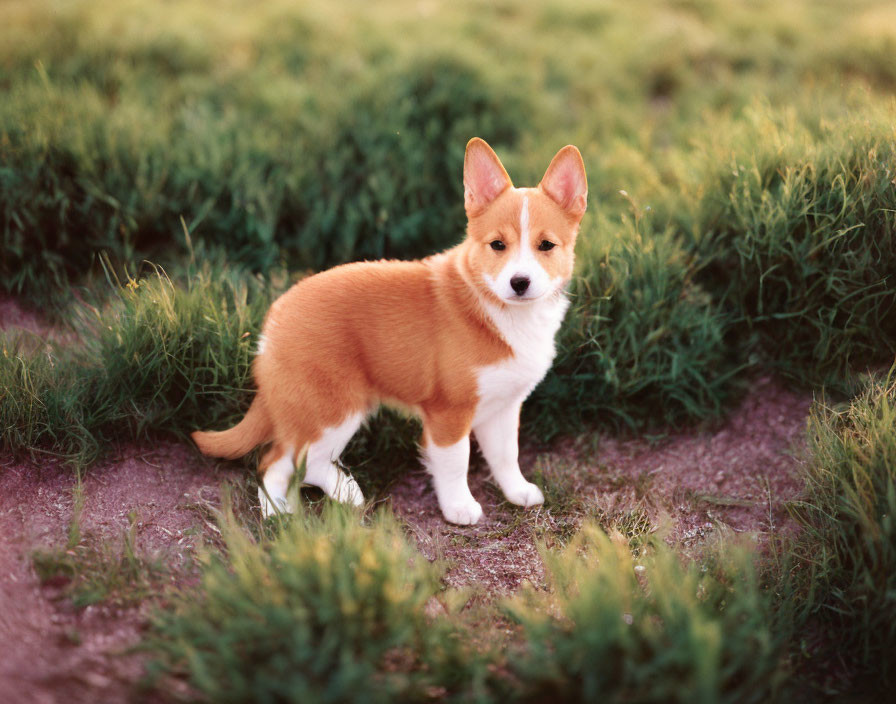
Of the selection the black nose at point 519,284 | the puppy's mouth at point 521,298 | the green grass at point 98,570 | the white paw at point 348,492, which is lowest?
the white paw at point 348,492

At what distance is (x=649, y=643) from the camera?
203 centimetres

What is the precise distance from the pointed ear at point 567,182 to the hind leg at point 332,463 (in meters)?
1.20

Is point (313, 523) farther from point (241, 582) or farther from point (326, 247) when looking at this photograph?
point (326, 247)

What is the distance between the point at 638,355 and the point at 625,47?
4664 mm

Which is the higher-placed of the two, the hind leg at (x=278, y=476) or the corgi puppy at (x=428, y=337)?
the corgi puppy at (x=428, y=337)

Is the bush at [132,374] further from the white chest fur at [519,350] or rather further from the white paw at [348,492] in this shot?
the white chest fur at [519,350]

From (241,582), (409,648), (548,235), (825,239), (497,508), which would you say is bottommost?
(497,508)

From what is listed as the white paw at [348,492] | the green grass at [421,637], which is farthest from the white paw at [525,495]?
the green grass at [421,637]

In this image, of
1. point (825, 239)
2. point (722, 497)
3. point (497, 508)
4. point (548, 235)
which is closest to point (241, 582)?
point (497, 508)

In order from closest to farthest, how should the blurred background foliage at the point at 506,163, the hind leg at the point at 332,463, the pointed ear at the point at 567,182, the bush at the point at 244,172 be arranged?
the pointed ear at the point at 567,182, the hind leg at the point at 332,463, the blurred background foliage at the point at 506,163, the bush at the point at 244,172

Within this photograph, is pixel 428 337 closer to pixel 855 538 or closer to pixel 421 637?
pixel 421 637

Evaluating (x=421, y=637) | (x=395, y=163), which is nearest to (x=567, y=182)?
(x=421, y=637)

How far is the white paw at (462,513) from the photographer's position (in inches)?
122

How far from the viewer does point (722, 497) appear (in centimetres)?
327
